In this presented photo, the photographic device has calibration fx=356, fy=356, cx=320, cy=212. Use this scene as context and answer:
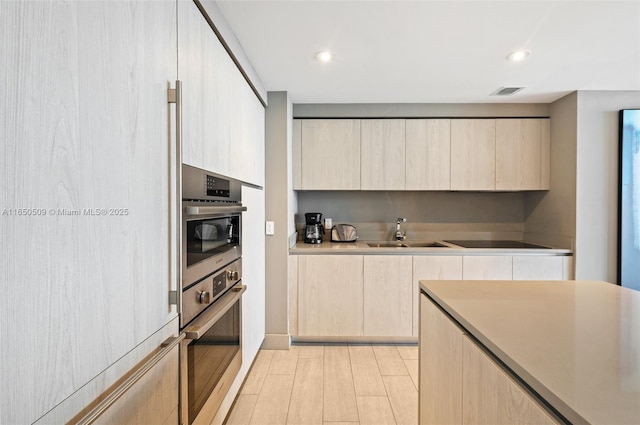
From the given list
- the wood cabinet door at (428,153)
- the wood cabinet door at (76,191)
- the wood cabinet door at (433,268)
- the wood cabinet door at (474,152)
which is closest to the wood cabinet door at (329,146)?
the wood cabinet door at (428,153)

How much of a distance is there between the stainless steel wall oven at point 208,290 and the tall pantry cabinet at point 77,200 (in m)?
0.19

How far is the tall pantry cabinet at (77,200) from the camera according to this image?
65 cm

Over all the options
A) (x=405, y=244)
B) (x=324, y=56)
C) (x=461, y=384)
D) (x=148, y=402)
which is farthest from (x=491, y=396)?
(x=405, y=244)

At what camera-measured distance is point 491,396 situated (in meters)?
0.96

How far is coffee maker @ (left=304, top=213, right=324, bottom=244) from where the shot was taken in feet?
11.6

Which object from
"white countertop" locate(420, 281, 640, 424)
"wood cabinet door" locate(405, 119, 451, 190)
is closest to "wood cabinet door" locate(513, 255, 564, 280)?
"wood cabinet door" locate(405, 119, 451, 190)

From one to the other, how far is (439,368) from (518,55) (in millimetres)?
2049

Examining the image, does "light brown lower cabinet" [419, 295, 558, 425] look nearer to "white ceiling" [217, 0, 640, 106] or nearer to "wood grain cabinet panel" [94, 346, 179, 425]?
"wood grain cabinet panel" [94, 346, 179, 425]

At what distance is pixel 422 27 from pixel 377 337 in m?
2.49

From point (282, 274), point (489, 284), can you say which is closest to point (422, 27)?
point (489, 284)

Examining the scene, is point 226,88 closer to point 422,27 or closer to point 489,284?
point 422,27

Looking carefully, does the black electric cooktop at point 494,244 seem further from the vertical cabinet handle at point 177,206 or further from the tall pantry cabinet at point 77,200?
the tall pantry cabinet at point 77,200

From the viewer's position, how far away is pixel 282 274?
3.13 meters

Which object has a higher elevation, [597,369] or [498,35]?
[498,35]
